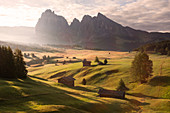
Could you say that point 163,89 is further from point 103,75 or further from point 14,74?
point 14,74

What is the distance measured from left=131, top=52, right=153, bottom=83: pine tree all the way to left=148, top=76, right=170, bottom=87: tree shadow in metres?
3.22

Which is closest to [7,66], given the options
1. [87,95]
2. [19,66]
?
[19,66]

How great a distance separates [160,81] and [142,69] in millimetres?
Result: 9407

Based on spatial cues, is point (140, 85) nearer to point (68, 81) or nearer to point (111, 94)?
point (111, 94)

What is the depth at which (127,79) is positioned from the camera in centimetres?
7612

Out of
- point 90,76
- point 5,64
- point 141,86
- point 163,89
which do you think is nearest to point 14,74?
point 5,64

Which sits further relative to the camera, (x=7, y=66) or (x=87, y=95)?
(x=7, y=66)

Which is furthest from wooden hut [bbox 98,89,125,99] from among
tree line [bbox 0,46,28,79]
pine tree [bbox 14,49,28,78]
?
tree line [bbox 0,46,28,79]

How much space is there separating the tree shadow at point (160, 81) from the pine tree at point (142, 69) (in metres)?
3.22

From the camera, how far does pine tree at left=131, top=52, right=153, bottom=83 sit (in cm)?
7000

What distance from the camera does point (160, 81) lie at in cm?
6594

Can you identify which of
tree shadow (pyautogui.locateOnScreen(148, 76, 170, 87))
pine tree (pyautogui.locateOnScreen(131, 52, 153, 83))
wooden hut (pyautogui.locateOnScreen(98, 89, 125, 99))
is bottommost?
wooden hut (pyautogui.locateOnScreen(98, 89, 125, 99))

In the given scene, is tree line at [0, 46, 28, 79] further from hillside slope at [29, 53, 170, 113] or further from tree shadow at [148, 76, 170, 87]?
tree shadow at [148, 76, 170, 87]

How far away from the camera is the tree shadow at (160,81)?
208 ft
